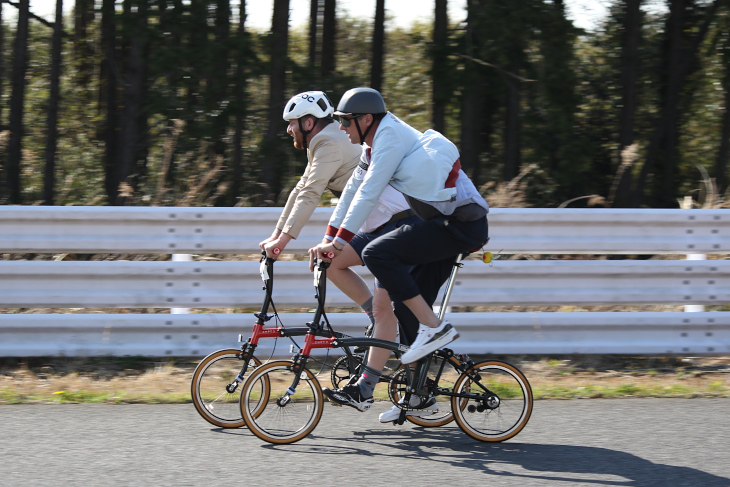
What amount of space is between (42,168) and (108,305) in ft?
35.8

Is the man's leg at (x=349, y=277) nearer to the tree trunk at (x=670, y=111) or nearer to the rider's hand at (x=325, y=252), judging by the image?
the rider's hand at (x=325, y=252)

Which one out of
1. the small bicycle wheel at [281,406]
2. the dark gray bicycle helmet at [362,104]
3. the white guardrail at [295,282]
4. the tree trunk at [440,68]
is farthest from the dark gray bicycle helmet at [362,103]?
the tree trunk at [440,68]

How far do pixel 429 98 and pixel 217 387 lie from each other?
1098cm

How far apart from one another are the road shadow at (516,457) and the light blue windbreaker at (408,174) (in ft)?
3.63

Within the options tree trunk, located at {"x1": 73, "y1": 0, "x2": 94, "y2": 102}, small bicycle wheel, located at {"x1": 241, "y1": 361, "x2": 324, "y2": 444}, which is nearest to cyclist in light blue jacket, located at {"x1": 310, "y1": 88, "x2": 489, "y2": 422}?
small bicycle wheel, located at {"x1": 241, "y1": 361, "x2": 324, "y2": 444}

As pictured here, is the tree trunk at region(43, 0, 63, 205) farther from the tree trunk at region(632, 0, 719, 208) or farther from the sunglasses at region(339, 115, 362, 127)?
the sunglasses at region(339, 115, 362, 127)

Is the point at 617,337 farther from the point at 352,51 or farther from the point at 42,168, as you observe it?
the point at 352,51

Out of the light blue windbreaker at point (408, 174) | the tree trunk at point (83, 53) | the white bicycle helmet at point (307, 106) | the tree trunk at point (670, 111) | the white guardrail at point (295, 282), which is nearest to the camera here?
the light blue windbreaker at point (408, 174)

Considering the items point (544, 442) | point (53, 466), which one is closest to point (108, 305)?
point (53, 466)

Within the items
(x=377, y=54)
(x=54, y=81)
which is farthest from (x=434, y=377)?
(x=377, y=54)

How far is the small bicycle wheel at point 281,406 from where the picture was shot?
14.7 ft

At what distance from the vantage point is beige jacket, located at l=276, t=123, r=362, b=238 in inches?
190

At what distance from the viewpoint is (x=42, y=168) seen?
626 inches

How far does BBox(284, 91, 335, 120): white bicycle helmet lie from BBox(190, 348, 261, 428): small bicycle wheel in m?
1.39
